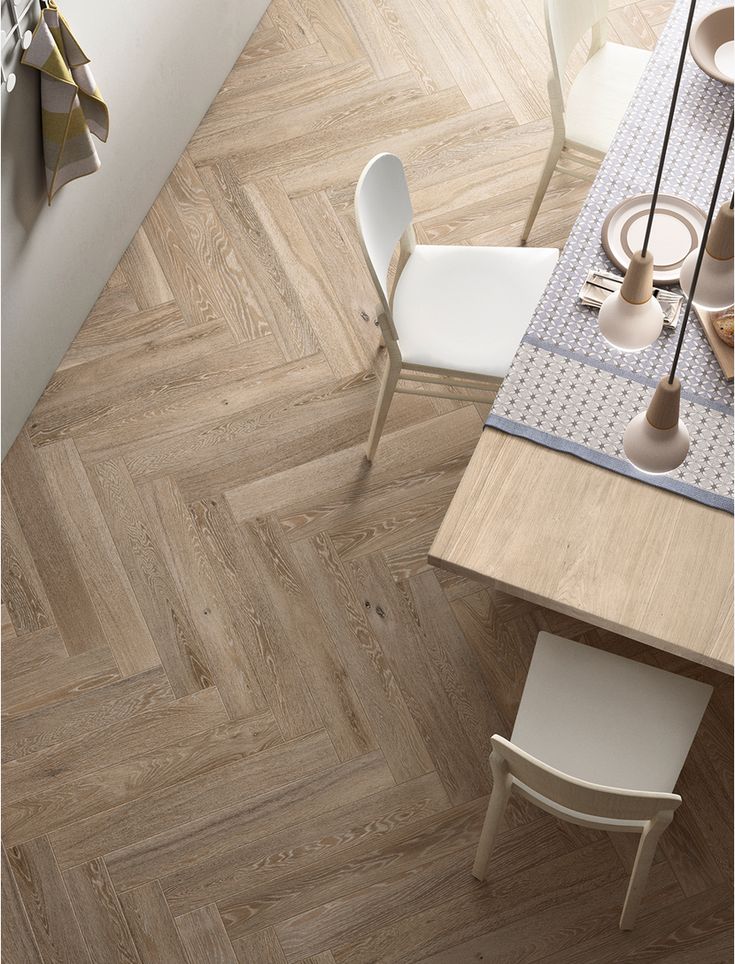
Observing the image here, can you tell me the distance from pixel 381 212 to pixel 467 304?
34 centimetres

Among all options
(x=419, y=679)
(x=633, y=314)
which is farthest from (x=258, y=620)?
(x=633, y=314)

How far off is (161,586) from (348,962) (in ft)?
3.48

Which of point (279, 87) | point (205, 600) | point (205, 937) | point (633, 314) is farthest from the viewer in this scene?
point (279, 87)

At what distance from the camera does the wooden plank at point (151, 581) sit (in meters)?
2.65

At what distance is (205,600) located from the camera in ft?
8.91

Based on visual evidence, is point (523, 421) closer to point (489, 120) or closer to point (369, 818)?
point (369, 818)

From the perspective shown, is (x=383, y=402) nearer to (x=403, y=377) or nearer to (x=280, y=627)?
(x=403, y=377)

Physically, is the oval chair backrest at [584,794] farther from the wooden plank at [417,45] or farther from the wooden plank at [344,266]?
the wooden plank at [417,45]

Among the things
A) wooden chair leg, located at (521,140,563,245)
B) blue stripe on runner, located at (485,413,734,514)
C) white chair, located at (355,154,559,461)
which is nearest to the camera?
blue stripe on runner, located at (485,413,734,514)

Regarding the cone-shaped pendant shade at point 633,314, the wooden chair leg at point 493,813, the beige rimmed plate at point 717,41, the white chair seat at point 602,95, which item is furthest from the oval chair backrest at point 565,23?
the wooden chair leg at point 493,813

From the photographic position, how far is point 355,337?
3.07 metres

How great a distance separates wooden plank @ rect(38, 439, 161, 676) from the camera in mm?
2674

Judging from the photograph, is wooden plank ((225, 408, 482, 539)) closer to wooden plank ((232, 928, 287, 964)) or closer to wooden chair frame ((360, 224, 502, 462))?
wooden chair frame ((360, 224, 502, 462))

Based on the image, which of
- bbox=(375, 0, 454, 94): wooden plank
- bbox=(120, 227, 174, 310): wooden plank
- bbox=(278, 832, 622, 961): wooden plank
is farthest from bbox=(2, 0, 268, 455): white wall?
bbox=(278, 832, 622, 961): wooden plank
